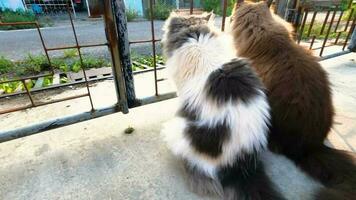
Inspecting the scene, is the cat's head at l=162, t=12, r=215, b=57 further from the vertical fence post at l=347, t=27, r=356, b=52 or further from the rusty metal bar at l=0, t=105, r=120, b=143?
the vertical fence post at l=347, t=27, r=356, b=52

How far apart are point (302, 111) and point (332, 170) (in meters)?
0.40

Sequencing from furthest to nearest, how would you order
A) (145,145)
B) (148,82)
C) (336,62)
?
(336,62) < (148,82) < (145,145)

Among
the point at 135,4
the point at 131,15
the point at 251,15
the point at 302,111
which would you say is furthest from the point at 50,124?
the point at 135,4

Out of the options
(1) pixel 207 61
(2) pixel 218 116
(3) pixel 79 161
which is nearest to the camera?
(2) pixel 218 116

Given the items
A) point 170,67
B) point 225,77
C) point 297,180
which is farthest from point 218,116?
point 297,180

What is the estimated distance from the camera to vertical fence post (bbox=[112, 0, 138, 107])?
1.33 meters

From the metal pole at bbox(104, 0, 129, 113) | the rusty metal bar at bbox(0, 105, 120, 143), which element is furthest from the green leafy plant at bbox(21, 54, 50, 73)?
the metal pole at bbox(104, 0, 129, 113)

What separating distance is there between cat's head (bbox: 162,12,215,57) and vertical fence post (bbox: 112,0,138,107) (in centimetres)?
26

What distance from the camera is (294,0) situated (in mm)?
2172

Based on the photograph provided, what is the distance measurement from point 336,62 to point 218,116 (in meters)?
2.98

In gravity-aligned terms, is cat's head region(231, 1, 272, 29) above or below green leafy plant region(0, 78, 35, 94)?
above

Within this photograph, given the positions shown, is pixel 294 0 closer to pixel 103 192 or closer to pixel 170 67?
pixel 170 67

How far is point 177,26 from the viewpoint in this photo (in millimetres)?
1426

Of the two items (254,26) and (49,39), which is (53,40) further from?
(254,26)
